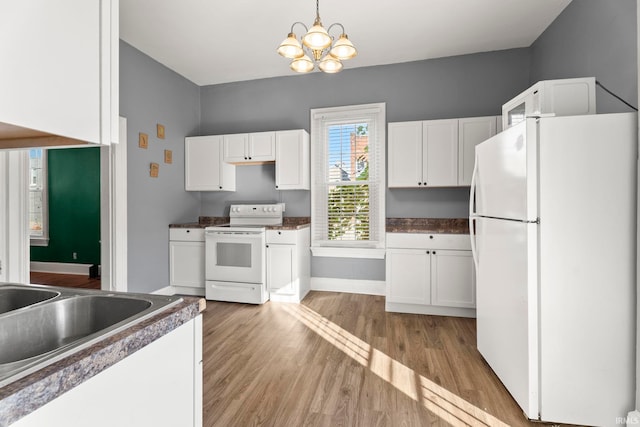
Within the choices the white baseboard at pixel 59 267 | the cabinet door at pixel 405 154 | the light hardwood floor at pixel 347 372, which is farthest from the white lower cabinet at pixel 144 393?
the white baseboard at pixel 59 267

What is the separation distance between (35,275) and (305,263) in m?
4.44

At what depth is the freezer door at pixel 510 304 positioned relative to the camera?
1726mm

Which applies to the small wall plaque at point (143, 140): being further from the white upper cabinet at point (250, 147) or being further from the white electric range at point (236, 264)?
the white electric range at point (236, 264)

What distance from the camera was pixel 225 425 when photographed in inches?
68.1

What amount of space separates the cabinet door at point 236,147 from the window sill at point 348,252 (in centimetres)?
148

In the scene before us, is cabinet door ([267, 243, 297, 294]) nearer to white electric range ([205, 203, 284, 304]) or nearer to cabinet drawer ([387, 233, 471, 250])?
white electric range ([205, 203, 284, 304])

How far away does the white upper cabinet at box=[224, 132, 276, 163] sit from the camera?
4.07 meters

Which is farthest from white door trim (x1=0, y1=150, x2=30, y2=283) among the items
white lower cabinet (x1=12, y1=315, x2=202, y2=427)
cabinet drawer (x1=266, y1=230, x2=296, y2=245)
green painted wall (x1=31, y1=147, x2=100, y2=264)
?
green painted wall (x1=31, y1=147, x2=100, y2=264)

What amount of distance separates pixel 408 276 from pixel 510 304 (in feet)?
4.83

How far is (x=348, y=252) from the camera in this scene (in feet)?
13.4

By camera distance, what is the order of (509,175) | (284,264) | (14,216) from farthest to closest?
(284,264), (509,175), (14,216)

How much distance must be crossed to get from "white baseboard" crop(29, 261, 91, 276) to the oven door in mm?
2797

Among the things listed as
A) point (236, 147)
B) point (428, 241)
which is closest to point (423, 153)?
point (428, 241)

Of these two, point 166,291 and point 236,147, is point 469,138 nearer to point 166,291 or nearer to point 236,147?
point 236,147
